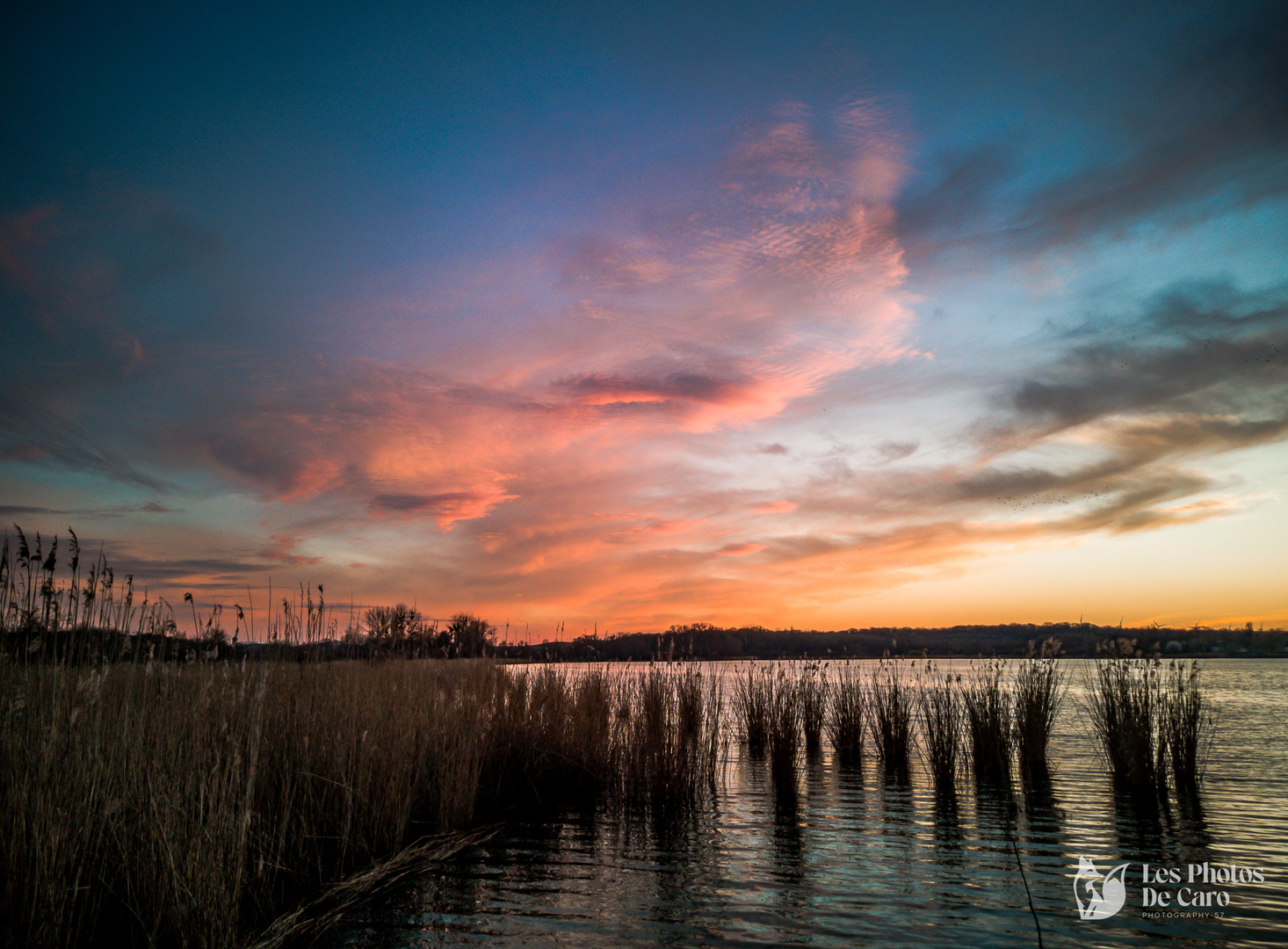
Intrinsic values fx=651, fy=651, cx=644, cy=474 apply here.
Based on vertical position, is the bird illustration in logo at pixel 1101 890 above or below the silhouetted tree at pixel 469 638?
below

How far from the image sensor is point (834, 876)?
5973 mm

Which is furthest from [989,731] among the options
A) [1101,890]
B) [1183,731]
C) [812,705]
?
[1101,890]

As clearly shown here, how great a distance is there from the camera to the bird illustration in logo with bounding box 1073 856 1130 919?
520 cm

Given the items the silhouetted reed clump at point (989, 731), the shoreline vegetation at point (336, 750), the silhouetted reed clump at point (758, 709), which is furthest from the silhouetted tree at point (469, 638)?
the silhouetted reed clump at point (989, 731)

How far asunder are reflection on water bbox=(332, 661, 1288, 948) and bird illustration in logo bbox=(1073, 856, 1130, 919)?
0.08 metres

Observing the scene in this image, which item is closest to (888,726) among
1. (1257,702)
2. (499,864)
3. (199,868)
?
(499,864)

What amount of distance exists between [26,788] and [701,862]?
5313mm

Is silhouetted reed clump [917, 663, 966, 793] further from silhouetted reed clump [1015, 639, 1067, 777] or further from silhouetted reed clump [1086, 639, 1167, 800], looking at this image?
silhouetted reed clump [1086, 639, 1167, 800]

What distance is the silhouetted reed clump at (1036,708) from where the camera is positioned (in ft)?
33.6

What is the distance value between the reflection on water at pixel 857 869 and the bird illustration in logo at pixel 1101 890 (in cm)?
8

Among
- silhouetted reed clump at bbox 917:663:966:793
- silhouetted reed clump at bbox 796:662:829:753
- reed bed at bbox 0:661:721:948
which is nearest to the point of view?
reed bed at bbox 0:661:721:948

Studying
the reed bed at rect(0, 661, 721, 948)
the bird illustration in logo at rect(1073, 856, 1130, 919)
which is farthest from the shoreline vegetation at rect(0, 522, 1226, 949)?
the bird illustration in logo at rect(1073, 856, 1130, 919)

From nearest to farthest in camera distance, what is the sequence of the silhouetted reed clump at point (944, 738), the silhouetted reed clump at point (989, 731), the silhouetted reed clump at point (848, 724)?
the silhouetted reed clump at point (944, 738)
the silhouetted reed clump at point (989, 731)
the silhouetted reed clump at point (848, 724)

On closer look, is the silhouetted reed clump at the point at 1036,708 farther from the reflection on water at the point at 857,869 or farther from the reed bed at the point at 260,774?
the reed bed at the point at 260,774
